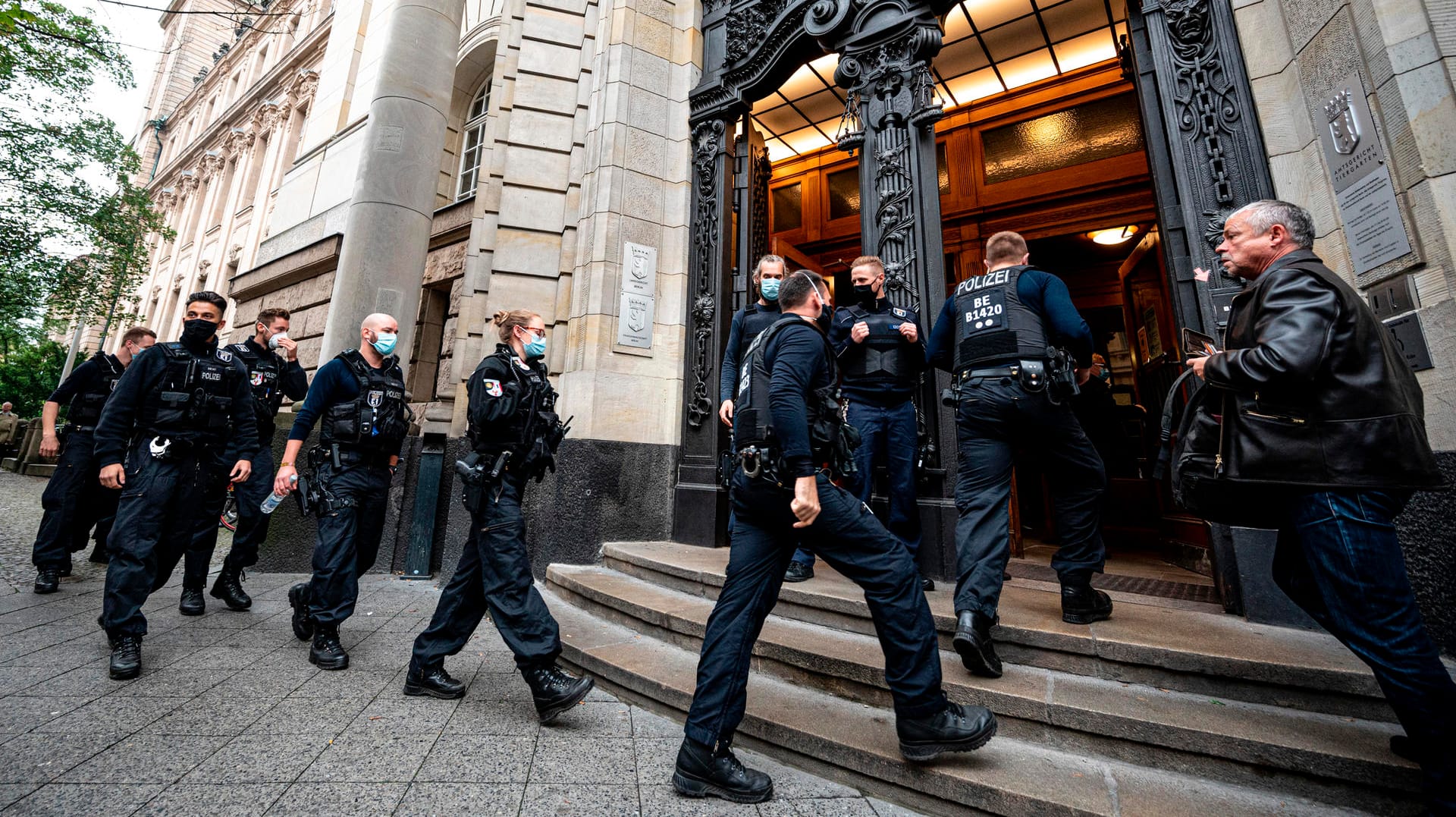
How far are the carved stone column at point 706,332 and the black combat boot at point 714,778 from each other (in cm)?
316

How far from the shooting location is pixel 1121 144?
6973mm

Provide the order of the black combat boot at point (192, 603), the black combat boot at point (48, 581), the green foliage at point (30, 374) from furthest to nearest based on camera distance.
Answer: the green foliage at point (30, 374) < the black combat boot at point (48, 581) < the black combat boot at point (192, 603)

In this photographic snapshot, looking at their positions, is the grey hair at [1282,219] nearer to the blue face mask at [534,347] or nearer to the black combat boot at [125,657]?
the blue face mask at [534,347]

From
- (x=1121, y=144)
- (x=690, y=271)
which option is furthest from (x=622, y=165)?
(x=1121, y=144)

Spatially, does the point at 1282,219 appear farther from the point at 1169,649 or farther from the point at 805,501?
the point at 805,501

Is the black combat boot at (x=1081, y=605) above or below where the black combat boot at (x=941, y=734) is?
above

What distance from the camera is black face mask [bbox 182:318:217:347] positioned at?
12.2 feet

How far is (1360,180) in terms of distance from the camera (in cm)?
282

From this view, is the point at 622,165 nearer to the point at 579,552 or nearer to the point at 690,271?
the point at 690,271

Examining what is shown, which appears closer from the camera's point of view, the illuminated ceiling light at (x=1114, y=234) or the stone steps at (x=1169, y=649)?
the stone steps at (x=1169, y=649)

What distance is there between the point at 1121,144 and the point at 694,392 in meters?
6.24

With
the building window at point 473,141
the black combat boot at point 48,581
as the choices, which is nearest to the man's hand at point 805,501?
the black combat boot at point 48,581

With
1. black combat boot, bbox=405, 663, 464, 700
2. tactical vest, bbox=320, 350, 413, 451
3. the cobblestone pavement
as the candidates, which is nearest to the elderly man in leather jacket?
the cobblestone pavement

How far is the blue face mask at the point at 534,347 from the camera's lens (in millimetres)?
3234
